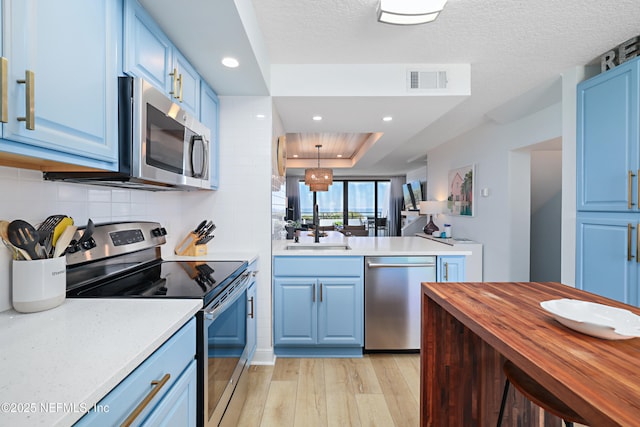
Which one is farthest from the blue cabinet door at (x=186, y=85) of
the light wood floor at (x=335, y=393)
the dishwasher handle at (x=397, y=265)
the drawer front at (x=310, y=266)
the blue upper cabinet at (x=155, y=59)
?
the light wood floor at (x=335, y=393)

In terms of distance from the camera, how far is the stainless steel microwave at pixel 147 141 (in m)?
Answer: 1.21

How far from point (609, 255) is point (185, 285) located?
2.72 m

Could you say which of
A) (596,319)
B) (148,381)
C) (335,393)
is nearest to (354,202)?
(335,393)

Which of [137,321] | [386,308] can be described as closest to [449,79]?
[386,308]

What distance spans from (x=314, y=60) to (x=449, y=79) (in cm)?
107

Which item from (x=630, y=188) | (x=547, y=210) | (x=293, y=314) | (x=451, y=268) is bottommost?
(x=293, y=314)

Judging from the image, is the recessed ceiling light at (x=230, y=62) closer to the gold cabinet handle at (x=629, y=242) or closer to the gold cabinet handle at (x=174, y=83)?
the gold cabinet handle at (x=174, y=83)

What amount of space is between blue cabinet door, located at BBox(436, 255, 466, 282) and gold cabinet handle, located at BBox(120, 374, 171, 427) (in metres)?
2.22

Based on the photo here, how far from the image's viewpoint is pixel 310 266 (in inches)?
98.2

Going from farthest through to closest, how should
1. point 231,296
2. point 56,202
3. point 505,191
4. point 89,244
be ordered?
point 505,191, point 231,296, point 89,244, point 56,202

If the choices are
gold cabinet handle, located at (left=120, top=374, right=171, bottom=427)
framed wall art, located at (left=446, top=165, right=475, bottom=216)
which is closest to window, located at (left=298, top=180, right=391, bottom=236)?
framed wall art, located at (left=446, top=165, right=475, bottom=216)

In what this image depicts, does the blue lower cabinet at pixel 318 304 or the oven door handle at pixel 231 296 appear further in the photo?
the blue lower cabinet at pixel 318 304

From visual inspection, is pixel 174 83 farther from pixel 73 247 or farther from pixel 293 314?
pixel 293 314

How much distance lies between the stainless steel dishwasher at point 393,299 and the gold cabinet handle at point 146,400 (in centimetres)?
188
